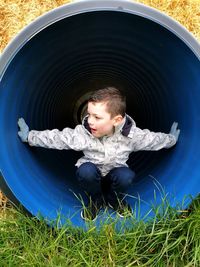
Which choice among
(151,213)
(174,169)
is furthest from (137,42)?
(151,213)

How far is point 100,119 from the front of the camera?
8.69ft

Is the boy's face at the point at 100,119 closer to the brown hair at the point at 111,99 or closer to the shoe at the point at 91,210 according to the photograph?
the brown hair at the point at 111,99

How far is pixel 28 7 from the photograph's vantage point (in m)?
3.78

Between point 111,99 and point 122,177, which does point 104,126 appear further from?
point 122,177

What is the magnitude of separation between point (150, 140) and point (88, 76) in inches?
28.8

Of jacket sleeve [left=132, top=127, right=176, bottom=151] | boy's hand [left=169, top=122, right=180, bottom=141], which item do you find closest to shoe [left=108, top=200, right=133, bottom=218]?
jacket sleeve [left=132, top=127, right=176, bottom=151]

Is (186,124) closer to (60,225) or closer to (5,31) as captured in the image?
(60,225)

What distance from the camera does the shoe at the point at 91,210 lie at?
2.77 metres

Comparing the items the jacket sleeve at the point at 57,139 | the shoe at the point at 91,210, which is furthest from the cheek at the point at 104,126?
the shoe at the point at 91,210

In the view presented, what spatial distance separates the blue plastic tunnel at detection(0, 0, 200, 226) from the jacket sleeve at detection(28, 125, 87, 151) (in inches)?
2.9

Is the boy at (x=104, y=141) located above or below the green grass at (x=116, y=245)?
above

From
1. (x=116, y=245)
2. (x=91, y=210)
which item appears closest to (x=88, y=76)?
(x=91, y=210)

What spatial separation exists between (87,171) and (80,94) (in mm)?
871

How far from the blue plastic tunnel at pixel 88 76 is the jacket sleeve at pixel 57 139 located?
0.07 metres
